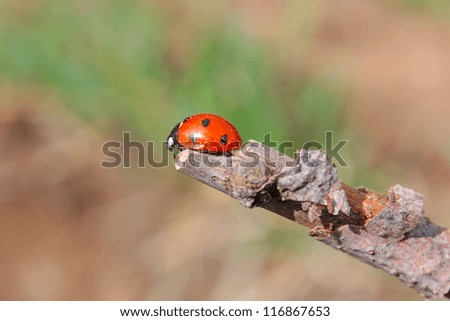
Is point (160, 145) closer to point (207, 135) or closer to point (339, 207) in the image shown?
point (207, 135)

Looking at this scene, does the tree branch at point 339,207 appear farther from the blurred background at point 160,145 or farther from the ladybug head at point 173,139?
the blurred background at point 160,145

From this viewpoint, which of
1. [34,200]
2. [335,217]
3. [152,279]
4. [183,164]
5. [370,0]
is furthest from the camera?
[370,0]

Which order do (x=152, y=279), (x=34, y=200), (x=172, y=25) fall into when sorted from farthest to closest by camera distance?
(x=172, y=25), (x=34, y=200), (x=152, y=279)

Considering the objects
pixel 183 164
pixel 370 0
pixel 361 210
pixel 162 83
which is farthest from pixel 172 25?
pixel 361 210

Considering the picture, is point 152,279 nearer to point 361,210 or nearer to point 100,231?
point 100,231

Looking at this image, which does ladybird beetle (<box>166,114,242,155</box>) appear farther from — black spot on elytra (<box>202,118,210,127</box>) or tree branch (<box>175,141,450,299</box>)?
tree branch (<box>175,141,450,299</box>)

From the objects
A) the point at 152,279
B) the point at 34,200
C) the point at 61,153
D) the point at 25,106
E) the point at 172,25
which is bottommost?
the point at 152,279

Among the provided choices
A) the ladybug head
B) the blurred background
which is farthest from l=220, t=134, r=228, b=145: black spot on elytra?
Result: the blurred background

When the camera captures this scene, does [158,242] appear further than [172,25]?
No
